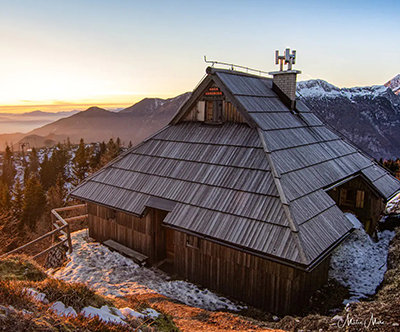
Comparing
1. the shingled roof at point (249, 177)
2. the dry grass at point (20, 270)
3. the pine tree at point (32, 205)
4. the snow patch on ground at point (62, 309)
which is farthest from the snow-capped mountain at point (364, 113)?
the snow patch on ground at point (62, 309)

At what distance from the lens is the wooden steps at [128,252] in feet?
43.5

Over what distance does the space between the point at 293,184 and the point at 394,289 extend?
452 cm

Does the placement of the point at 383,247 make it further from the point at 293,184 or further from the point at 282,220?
the point at 282,220

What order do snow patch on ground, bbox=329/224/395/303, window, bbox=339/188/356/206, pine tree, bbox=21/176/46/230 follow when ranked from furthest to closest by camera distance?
pine tree, bbox=21/176/46/230, window, bbox=339/188/356/206, snow patch on ground, bbox=329/224/395/303

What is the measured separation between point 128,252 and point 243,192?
6.46m

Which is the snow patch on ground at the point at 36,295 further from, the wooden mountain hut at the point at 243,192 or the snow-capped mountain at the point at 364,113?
the snow-capped mountain at the point at 364,113

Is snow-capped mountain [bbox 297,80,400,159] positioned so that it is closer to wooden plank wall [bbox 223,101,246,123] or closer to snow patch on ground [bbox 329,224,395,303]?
snow patch on ground [bbox 329,224,395,303]

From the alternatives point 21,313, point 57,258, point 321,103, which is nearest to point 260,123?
point 21,313

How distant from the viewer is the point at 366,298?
10492 millimetres

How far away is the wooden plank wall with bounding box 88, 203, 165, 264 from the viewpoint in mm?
13516

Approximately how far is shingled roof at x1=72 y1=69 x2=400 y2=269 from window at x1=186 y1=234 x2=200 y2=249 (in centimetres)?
79

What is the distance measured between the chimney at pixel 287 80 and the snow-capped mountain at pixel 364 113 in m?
147

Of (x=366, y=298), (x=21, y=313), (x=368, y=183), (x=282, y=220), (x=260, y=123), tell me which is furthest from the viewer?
(x=368, y=183)

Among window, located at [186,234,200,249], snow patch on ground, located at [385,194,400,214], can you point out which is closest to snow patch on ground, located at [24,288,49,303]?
window, located at [186,234,200,249]
